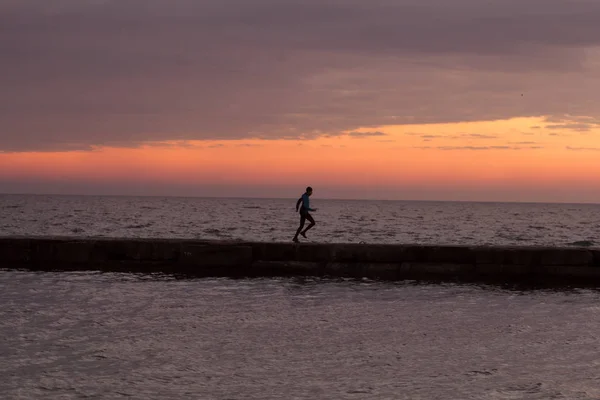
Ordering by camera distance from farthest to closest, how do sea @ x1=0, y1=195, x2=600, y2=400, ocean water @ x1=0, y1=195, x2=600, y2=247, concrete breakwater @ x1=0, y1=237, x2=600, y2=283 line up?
ocean water @ x1=0, y1=195, x2=600, y2=247
concrete breakwater @ x1=0, y1=237, x2=600, y2=283
sea @ x1=0, y1=195, x2=600, y2=400

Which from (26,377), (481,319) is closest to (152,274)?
(481,319)

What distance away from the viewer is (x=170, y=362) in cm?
844

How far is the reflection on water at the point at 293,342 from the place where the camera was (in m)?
7.48

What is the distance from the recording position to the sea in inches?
294

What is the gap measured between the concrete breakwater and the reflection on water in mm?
1914

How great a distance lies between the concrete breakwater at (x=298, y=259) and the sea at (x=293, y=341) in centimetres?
156

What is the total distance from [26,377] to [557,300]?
9730 mm

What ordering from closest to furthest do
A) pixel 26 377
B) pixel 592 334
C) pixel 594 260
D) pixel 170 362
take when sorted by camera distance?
pixel 26 377 < pixel 170 362 < pixel 592 334 < pixel 594 260

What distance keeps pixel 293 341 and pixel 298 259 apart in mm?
7910

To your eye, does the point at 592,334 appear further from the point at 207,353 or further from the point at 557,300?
the point at 207,353

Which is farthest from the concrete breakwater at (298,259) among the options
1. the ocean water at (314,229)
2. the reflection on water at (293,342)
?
the ocean water at (314,229)

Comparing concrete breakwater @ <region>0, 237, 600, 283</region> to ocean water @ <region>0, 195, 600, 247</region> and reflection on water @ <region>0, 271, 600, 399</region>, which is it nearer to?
reflection on water @ <region>0, 271, 600, 399</region>

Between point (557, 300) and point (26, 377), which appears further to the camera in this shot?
point (557, 300)

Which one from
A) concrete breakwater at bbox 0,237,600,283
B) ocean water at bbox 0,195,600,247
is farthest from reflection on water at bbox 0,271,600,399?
ocean water at bbox 0,195,600,247
